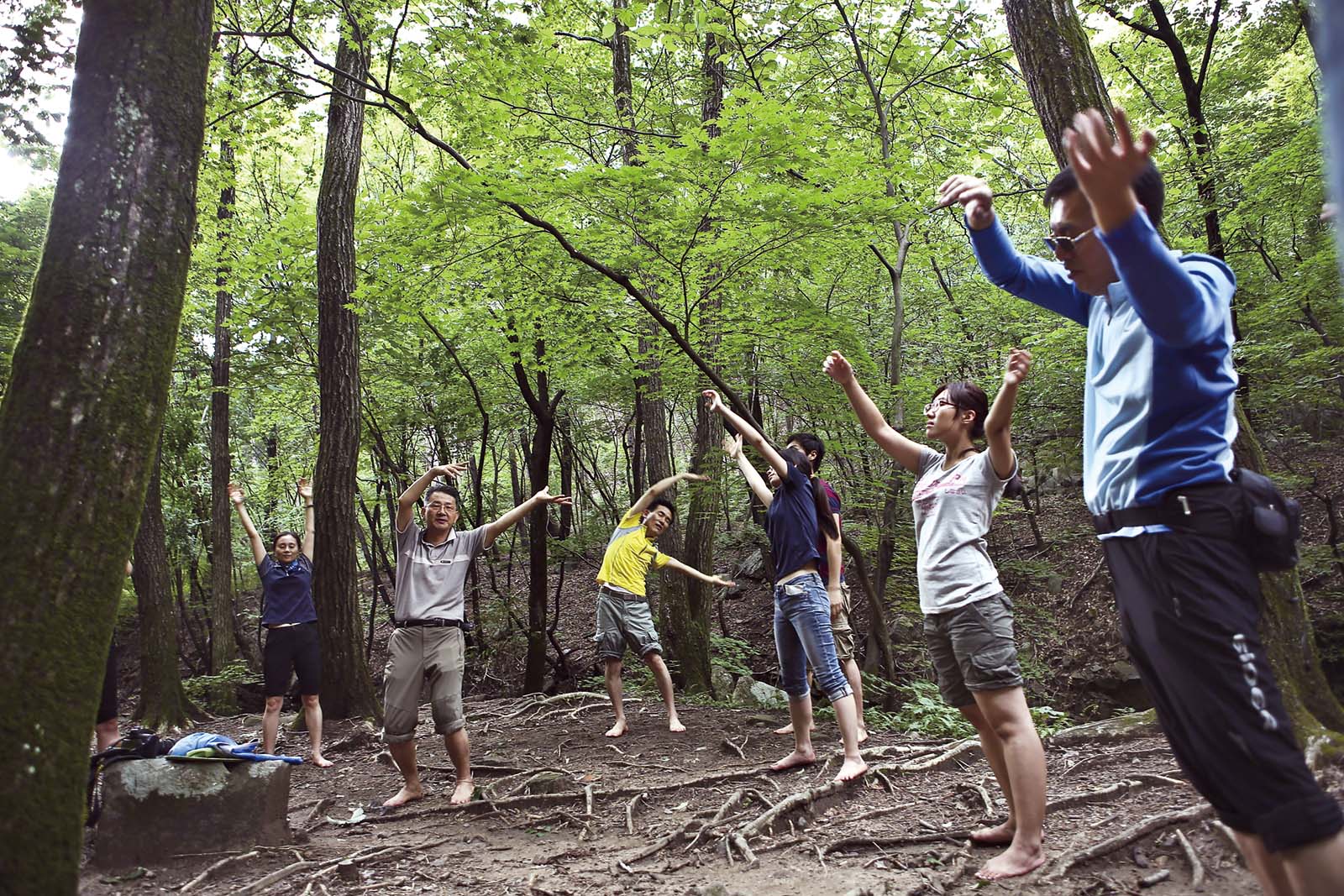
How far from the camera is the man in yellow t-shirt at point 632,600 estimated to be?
704cm

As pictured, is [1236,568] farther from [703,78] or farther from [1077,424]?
[1077,424]

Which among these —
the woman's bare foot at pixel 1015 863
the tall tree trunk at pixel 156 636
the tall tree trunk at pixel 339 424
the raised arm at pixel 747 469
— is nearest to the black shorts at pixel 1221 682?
the woman's bare foot at pixel 1015 863

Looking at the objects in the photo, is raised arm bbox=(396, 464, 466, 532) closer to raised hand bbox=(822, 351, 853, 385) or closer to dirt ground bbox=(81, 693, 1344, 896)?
dirt ground bbox=(81, 693, 1344, 896)

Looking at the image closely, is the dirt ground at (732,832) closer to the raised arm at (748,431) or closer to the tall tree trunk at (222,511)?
the raised arm at (748,431)

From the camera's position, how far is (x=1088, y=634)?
12031mm

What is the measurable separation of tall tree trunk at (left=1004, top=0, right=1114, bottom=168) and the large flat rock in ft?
19.7

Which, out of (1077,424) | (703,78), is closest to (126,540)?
(703,78)

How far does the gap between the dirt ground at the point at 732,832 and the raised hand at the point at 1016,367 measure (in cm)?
194

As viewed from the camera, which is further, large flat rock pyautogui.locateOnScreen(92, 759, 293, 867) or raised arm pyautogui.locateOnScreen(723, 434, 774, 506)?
raised arm pyautogui.locateOnScreen(723, 434, 774, 506)

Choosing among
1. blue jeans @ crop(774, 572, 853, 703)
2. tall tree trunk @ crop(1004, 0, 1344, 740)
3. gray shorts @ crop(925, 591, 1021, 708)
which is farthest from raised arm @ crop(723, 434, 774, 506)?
tall tree trunk @ crop(1004, 0, 1344, 740)

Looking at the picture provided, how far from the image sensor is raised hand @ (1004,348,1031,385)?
2.70m

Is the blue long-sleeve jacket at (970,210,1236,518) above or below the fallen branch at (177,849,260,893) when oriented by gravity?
above

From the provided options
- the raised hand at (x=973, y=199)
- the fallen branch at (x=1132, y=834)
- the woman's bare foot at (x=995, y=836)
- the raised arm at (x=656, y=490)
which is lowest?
the woman's bare foot at (x=995, y=836)

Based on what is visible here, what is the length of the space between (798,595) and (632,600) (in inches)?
96.4
